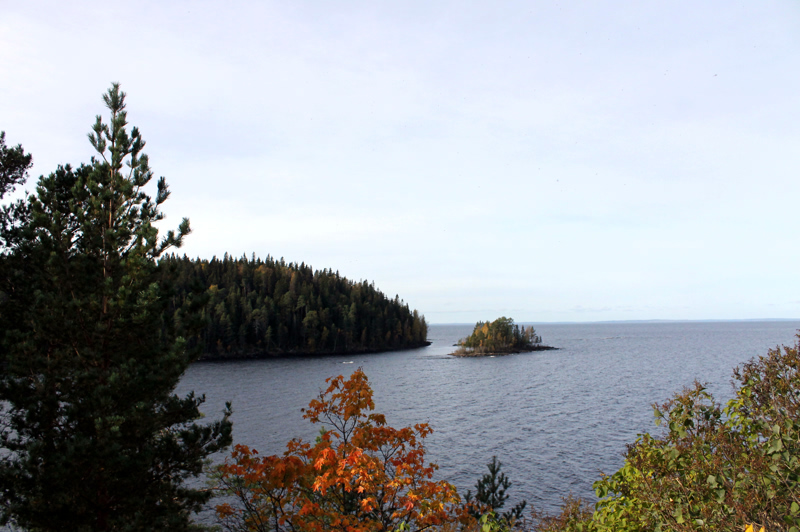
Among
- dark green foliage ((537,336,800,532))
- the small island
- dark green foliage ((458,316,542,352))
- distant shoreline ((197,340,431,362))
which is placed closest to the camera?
dark green foliage ((537,336,800,532))

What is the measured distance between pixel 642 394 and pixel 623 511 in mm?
64034

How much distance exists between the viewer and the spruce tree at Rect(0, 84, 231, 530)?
35.7 feet

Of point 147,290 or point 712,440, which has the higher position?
point 147,290

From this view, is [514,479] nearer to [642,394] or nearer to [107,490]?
[107,490]

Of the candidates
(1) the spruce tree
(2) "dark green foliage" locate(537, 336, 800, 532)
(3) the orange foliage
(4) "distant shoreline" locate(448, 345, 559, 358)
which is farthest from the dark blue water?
(4) "distant shoreline" locate(448, 345, 559, 358)

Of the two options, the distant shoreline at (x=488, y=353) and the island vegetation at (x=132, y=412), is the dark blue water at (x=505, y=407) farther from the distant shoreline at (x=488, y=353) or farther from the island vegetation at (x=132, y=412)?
the distant shoreline at (x=488, y=353)

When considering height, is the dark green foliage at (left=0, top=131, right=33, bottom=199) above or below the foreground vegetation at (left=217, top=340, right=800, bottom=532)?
above

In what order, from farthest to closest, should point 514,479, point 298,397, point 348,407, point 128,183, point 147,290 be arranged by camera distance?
point 298,397 < point 514,479 < point 128,183 < point 147,290 < point 348,407

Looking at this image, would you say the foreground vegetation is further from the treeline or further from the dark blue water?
the treeline

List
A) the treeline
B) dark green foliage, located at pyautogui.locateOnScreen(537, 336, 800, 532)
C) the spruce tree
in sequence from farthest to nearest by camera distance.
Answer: the treeline → the spruce tree → dark green foliage, located at pyautogui.locateOnScreen(537, 336, 800, 532)

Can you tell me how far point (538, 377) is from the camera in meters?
85.2

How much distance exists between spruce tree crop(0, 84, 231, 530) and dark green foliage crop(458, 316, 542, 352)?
445 feet

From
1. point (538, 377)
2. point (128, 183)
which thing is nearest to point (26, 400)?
point (128, 183)

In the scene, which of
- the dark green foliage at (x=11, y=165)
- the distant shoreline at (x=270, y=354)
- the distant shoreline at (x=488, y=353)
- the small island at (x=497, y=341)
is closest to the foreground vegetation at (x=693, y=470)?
the dark green foliage at (x=11, y=165)
